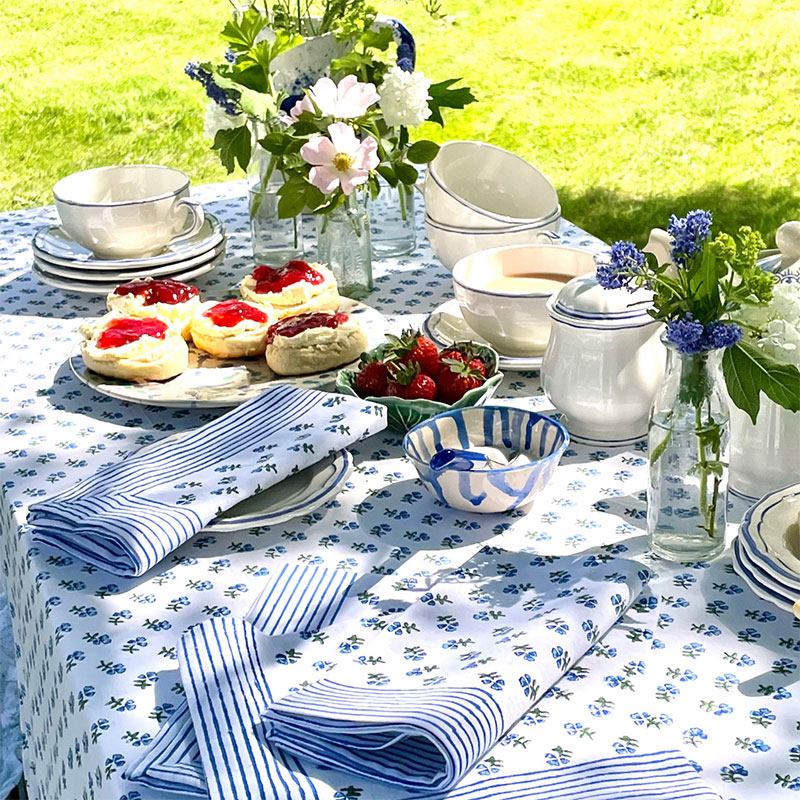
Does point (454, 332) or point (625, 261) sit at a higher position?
point (625, 261)

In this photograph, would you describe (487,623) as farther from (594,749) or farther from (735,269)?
→ (735,269)

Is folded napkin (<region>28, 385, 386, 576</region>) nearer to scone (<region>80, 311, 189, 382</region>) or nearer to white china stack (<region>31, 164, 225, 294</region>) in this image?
scone (<region>80, 311, 189, 382</region>)

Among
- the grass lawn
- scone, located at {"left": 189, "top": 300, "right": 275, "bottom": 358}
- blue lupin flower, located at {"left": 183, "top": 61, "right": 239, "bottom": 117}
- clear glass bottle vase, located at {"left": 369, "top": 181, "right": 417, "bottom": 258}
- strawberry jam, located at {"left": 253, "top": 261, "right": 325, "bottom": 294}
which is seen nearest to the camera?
scone, located at {"left": 189, "top": 300, "right": 275, "bottom": 358}

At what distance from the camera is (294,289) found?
1727 millimetres

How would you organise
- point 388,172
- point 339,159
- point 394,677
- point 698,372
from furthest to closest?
point 388,172 < point 339,159 < point 698,372 < point 394,677

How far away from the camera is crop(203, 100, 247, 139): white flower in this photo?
189 centimetres

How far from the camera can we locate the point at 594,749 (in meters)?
0.91

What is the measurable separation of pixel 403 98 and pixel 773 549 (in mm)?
955

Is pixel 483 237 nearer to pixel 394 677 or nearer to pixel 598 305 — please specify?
pixel 598 305

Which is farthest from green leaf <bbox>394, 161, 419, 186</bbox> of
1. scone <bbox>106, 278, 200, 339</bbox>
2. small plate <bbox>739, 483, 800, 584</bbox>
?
small plate <bbox>739, 483, 800, 584</bbox>

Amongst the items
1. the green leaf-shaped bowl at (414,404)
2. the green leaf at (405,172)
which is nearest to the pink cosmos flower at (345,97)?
the green leaf at (405,172)

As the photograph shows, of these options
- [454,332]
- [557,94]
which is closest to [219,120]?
[454,332]

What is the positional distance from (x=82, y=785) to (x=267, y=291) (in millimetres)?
897

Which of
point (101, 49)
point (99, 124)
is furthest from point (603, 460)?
point (101, 49)
